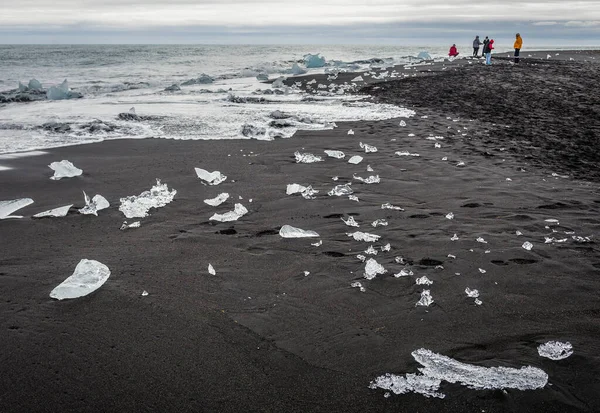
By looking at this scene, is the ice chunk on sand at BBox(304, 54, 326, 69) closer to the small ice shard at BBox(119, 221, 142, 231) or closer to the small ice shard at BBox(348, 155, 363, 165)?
the small ice shard at BBox(348, 155, 363, 165)

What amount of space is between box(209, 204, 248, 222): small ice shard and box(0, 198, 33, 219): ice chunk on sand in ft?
5.98

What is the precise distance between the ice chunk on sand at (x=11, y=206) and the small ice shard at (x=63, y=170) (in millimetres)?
969

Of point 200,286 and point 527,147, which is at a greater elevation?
point 527,147

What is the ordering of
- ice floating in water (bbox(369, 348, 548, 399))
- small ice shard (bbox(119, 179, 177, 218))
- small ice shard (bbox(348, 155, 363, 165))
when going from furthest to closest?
1. small ice shard (bbox(348, 155, 363, 165))
2. small ice shard (bbox(119, 179, 177, 218))
3. ice floating in water (bbox(369, 348, 548, 399))

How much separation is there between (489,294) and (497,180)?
2.70 m

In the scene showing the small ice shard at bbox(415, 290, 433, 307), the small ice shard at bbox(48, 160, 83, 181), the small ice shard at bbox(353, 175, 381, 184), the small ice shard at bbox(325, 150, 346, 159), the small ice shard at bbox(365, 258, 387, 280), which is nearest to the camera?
the small ice shard at bbox(415, 290, 433, 307)

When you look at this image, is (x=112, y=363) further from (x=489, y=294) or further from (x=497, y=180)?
Answer: (x=497, y=180)

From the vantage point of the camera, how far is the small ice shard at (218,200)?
454 centimetres

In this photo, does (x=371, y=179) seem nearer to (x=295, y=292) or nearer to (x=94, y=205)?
(x=295, y=292)

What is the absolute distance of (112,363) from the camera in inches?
89.1

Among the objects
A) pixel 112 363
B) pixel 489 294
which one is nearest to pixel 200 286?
pixel 112 363

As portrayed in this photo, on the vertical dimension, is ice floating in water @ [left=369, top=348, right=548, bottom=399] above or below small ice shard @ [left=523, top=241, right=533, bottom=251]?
below

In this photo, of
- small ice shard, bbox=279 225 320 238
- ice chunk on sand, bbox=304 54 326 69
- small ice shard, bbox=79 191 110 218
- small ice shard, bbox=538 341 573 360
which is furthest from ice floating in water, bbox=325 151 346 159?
ice chunk on sand, bbox=304 54 326 69

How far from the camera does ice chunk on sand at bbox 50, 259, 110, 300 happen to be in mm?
2865
